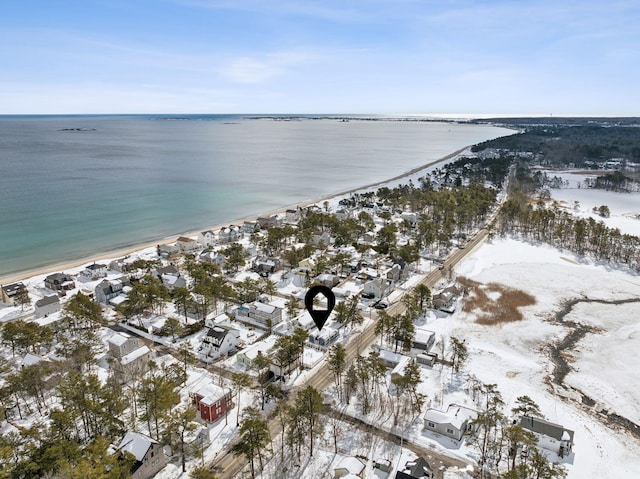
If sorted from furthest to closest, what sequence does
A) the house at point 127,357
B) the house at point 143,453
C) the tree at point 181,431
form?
the house at point 127,357 → the tree at point 181,431 → the house at point 143,453

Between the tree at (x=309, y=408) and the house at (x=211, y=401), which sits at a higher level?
the tree at (x=309, y=408)

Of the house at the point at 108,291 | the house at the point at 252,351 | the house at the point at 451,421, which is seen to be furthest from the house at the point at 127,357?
the house at the point at 451,421

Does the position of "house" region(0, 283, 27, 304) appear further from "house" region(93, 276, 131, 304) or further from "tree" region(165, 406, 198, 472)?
"tree" region(165, 406, 198, 472)

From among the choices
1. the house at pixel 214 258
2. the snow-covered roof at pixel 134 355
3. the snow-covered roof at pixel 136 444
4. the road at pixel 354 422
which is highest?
the snow-covered roof at pixel 136 444

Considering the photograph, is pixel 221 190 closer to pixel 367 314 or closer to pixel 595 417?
pixel 367 314

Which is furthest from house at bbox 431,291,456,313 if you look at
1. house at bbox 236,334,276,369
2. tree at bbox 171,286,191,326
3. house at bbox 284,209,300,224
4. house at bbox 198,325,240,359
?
house at bbox 284,209,300,224

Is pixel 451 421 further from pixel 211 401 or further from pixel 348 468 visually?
pixel 211 401

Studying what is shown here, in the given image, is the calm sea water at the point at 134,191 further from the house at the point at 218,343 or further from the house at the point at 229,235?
the house at the point at 218,343

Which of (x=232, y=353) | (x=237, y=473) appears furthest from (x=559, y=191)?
(x=237, y=473)
